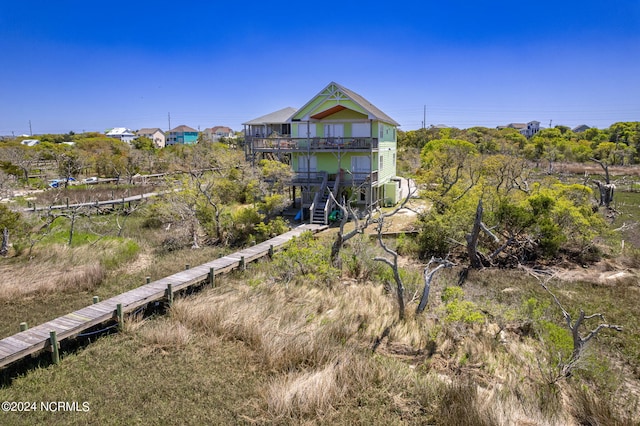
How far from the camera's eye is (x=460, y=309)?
11.5 metres

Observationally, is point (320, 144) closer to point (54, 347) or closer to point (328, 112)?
point (328, 112)

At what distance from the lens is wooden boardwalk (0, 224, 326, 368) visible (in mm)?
10383

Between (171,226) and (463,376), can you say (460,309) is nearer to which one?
(463,376)

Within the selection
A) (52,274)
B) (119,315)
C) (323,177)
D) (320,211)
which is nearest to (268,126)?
(323,177)

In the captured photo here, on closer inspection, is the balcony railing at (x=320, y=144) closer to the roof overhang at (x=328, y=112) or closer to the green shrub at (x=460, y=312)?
the roof overhang at (x=328, y=112)

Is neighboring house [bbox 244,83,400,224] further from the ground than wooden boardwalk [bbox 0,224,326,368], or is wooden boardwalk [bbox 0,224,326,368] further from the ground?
neighboring house [bbox 244,83,400,224]

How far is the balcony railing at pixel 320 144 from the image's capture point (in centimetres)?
2614

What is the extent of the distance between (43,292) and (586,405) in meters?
16.6

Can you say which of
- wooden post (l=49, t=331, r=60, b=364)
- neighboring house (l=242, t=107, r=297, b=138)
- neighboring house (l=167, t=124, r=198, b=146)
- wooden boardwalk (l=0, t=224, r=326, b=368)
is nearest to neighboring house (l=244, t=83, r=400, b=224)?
neighboring house (l=242, t=107, r=297, b=138)

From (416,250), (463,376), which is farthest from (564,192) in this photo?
(463,376)

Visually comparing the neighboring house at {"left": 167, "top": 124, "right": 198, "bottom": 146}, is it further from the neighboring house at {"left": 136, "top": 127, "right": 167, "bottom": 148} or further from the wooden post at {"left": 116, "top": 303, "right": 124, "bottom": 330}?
the wooden post at {"left": 116, "top": 303, "right": 124, "bottom": 330}

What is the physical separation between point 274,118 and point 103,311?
26155 mm

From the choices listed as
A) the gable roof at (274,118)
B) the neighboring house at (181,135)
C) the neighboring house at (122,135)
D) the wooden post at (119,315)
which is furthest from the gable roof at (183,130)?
the wooden post at (119,315)

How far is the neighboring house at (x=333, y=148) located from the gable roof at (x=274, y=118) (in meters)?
5.95
